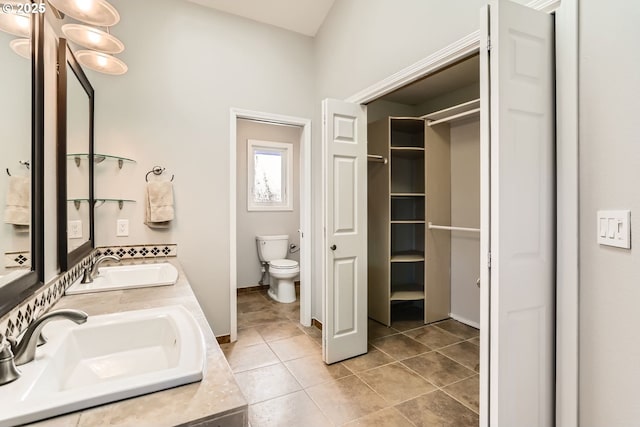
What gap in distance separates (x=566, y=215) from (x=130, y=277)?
2355 millimetres

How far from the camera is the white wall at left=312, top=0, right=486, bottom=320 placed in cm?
177

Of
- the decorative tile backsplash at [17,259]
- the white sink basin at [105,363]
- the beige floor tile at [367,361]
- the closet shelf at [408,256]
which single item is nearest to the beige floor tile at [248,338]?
the beige floor tile at [367,361]

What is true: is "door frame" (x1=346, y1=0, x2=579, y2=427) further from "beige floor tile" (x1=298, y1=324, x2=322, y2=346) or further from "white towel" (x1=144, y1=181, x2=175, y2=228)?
"white towel" (x1=144, y1=181, x2=175, y2=228)

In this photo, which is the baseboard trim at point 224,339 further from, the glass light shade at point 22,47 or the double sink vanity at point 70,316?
the glass light shade at point 22,47

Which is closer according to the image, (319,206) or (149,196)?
(149,196)

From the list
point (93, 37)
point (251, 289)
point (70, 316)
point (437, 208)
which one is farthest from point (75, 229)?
point (437, 208)

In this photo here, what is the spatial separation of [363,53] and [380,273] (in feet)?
6.79

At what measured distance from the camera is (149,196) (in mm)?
2420

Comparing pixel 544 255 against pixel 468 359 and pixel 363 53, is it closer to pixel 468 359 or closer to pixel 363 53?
pixel 468 359

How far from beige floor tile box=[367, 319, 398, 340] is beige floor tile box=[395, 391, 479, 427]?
960 millimetres

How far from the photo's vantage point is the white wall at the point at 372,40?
1771 mm

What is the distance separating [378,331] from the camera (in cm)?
307

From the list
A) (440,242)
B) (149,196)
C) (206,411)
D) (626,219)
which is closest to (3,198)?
(206,411)

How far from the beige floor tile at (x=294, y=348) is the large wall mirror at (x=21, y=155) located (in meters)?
1.80
